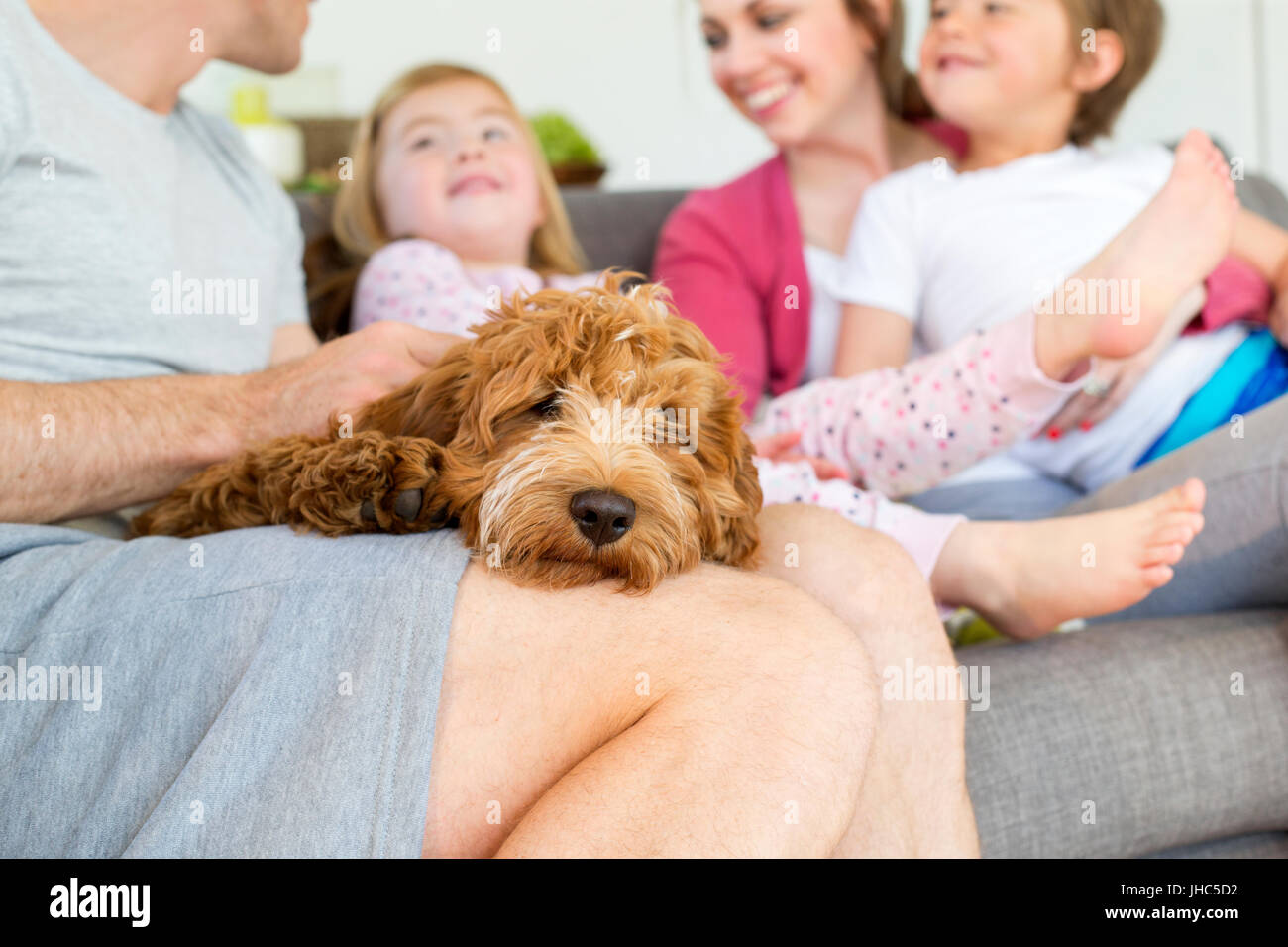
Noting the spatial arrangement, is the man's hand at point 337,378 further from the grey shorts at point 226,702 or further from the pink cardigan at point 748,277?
the pink cardigan at point 748,277

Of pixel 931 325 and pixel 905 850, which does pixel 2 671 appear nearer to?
pixel 905 850

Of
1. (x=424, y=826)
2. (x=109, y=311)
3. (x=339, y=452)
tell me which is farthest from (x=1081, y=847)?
(x=109, y=311)

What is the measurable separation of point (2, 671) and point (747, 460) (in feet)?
3.27

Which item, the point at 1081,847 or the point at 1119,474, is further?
A: the point at 1119,474

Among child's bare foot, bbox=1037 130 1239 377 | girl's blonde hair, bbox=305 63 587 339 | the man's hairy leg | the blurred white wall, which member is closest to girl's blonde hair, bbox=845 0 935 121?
girl's blonde hair, bbox=305 63 587 339

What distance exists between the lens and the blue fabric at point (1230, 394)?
7.75ft

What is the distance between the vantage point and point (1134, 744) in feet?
5.85

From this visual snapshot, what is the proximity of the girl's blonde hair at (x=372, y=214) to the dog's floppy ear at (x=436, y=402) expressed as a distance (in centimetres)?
121

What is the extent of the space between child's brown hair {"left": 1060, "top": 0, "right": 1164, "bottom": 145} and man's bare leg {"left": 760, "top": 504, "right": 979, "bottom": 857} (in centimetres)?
181

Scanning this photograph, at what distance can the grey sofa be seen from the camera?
1.71 metres

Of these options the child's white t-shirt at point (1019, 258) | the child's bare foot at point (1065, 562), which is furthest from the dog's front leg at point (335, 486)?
the child's white t-shirt at point (1019, 258)
